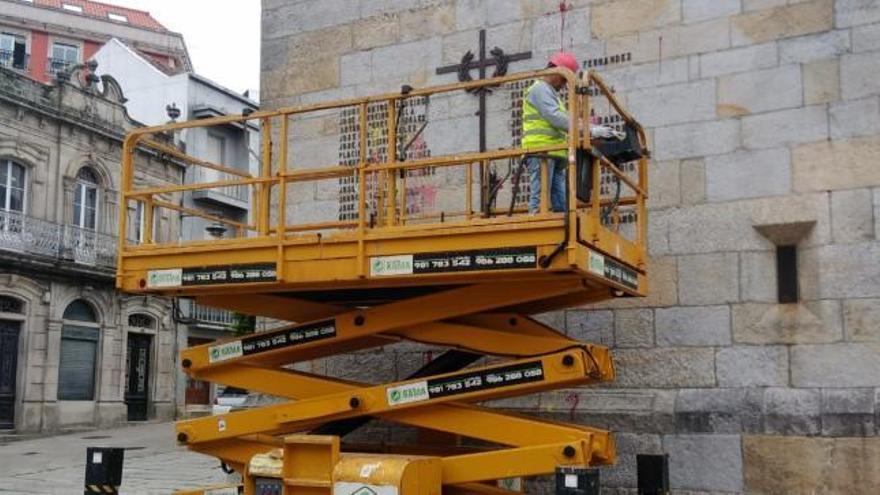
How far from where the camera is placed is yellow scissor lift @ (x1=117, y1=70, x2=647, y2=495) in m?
6.85

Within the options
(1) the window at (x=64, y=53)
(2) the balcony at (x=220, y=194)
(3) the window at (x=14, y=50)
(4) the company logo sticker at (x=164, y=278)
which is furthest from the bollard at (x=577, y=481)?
(1) the window at (x=64, y=53)

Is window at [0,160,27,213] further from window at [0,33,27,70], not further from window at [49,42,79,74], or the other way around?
window at [49,42,79,74]

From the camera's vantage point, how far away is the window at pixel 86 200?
3070 cm

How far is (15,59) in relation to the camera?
5153 cm

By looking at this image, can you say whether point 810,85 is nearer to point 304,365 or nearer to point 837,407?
point 837,407

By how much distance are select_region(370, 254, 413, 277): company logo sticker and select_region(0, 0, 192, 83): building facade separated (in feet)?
150

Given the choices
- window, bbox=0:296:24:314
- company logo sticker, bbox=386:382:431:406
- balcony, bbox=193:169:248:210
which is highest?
balcony, bbox=193:169:248:210

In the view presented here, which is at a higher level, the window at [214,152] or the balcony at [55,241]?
the window at [214,152]

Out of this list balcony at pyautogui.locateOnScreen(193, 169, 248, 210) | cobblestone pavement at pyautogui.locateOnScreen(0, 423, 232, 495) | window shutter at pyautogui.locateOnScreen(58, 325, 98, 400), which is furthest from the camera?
balcony at pyautogui.locateOnScreen(193, 169, 248, 210)

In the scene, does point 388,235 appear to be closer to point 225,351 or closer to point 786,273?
point 225,351

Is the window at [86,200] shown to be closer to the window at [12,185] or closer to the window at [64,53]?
the window at [12,185]

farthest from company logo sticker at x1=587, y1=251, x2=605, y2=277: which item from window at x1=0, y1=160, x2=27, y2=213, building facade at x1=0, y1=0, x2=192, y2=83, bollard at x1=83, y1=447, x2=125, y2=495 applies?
building facade at x1=0, y1=0, x2=192, y2=83

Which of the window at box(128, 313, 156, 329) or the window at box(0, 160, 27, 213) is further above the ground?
the window at box(0, 160, 27, 213)

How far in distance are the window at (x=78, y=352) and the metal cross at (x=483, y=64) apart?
22.2m
